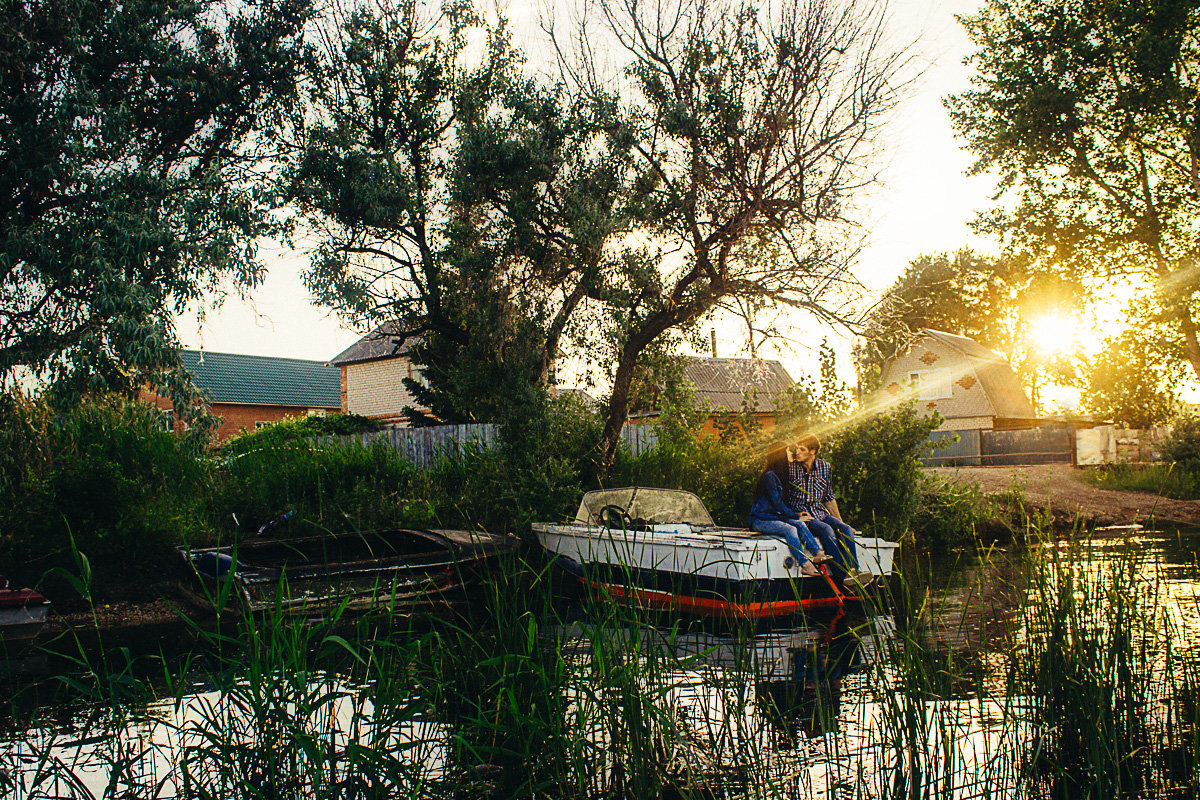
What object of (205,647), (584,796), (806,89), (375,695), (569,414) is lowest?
(205,647)

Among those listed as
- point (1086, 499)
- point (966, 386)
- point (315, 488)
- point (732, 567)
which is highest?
point (966, 386)

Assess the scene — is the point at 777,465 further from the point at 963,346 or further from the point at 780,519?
the point at 963,346

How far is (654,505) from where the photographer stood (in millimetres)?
11938

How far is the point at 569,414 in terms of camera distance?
1550cm

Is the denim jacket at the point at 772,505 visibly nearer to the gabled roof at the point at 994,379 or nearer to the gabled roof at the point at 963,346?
the gabled roof at the point at 994,379

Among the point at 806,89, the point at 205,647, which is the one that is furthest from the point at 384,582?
the point at 806,89

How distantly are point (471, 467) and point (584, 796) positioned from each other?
13016mm

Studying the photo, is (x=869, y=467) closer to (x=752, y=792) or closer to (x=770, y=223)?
(x=770, y=223)

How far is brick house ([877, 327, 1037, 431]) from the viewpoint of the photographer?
136 feet

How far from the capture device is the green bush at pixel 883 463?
1575 cm

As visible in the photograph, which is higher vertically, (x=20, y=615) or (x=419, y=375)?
(x=419, y=375)

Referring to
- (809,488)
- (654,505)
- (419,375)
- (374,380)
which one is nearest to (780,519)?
(809,488)

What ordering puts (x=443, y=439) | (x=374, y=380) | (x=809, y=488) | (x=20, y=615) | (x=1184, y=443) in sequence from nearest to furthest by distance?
(x=20, y=615), (x=809, y=488), (x=443, y=439), (x=1184, y=443), (x=374, y=380)

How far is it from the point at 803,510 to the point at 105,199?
33.6 feet
